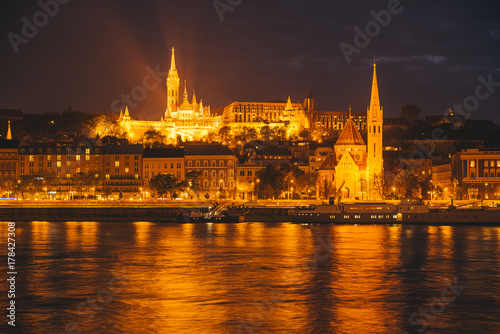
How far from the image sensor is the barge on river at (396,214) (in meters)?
62.6

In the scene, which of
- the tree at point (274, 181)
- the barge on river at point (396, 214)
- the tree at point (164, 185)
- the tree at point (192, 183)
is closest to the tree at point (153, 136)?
the tree at point (192, 183)

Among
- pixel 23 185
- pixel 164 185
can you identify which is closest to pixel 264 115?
pixel 164 185

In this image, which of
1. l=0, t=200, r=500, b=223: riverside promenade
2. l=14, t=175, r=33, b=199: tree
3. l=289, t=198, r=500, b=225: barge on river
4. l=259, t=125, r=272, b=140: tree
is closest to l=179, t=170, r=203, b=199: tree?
l=0, t=200, r=500, b=223: riverside promenade

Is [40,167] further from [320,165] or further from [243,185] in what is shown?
[320,165]

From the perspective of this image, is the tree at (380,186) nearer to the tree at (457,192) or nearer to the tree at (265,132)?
the tree at (457,192)

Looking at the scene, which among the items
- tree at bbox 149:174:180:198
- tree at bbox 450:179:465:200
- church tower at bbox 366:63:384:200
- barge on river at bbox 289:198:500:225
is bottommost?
barge on river at bbox 289:198:500:225

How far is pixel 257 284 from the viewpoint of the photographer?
2872 cm

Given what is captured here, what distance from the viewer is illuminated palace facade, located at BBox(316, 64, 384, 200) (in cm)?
9112

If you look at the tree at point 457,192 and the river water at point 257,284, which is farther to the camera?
the tree at point 457,192

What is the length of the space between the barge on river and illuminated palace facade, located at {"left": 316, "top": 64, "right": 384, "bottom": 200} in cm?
2101

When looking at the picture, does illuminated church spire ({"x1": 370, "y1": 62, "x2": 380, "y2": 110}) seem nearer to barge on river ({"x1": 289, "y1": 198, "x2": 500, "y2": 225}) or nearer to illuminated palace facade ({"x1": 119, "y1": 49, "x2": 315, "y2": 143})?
barge on river ({"x1": 289, "y1": 198, "x2": 500, "y2": 225})

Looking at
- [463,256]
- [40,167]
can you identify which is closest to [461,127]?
[40,167]

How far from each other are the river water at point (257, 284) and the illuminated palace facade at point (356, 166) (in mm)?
42839

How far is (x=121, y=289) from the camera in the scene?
27859mm
